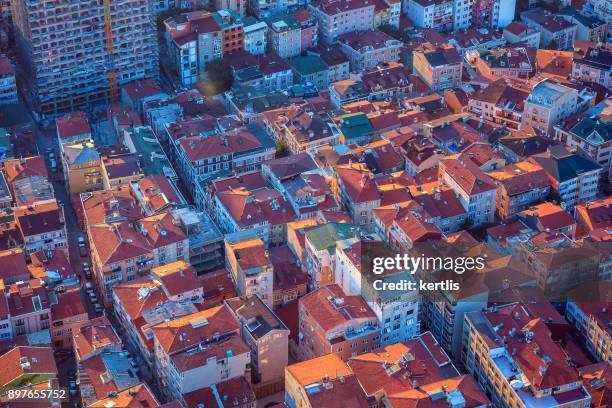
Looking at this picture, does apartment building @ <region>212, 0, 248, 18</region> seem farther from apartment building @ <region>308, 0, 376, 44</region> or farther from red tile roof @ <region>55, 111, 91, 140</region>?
red tile roof @ <region>55, 111, 91, 140</region>

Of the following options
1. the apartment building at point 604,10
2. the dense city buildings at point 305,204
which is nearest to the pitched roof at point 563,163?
the dense city buildings at point 305,204

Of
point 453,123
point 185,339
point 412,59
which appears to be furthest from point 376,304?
point 412,59

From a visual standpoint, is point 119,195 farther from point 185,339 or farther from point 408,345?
point 408,345

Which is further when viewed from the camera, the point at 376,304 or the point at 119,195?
the point at 119,195

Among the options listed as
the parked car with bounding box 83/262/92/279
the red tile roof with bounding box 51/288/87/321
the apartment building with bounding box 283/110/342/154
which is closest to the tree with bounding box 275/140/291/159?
the apartment building with bounding box 283/110/342/154

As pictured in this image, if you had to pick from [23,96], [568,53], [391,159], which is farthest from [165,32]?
[568,53]

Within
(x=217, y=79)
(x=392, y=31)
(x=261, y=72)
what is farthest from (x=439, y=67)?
(x=217, y=79)

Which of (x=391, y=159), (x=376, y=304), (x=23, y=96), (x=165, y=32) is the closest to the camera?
(x=376, y=304)

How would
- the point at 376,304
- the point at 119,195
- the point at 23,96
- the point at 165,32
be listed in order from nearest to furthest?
the point at 376,304
the point at 119,195
the point at 23,96
the point at 165,32
